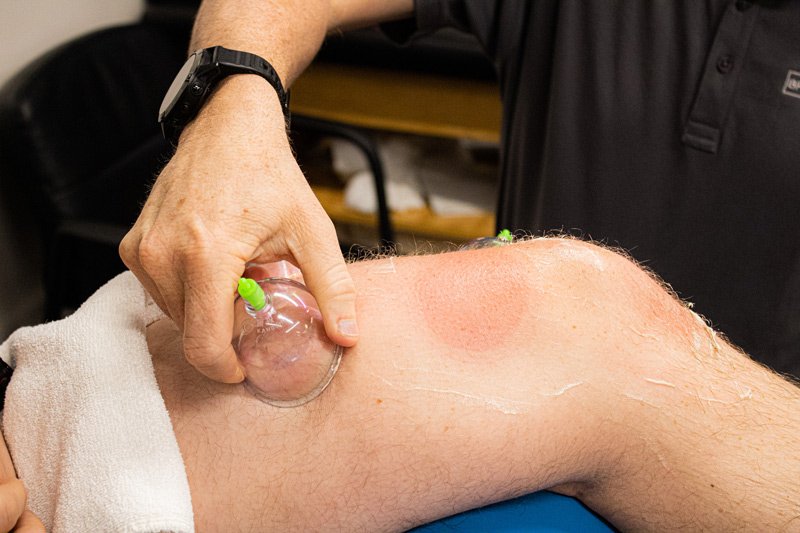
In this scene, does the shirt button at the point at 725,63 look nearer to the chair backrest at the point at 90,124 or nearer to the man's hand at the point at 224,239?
the man's hand at the point at 224,239

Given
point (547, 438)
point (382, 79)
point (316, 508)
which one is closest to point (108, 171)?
point (382, 79)

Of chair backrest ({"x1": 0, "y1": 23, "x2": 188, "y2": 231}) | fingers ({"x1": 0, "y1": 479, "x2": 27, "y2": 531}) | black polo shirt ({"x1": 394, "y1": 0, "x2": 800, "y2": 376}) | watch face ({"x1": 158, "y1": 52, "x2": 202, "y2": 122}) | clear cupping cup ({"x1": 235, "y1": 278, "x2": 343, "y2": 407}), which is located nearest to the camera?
fingers ({"x1": 0, "y1": 479, "x2": 27, "y2": 531})

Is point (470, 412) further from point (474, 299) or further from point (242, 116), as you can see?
point (242, 116)

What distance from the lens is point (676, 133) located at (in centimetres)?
113

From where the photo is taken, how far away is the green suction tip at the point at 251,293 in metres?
0.64

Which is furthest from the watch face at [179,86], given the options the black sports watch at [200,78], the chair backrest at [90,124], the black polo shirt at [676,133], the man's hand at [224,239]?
the chair backrest at [90,124]

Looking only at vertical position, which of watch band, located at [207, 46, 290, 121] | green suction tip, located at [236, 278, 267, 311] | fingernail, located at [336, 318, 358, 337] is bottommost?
fingernail, located at [336, 318, 358, 337]

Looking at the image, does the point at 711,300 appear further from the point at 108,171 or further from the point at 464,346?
the point at 108,171

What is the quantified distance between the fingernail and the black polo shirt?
27.4 inches

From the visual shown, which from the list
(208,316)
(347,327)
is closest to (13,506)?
(208,316)

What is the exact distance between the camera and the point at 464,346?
A: 71 centimetres

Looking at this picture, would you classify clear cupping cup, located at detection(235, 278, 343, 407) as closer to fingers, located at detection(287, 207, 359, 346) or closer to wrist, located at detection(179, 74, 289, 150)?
fingers, located at detection(287, 207, 359, 346)

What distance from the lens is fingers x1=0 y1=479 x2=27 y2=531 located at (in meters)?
0.58

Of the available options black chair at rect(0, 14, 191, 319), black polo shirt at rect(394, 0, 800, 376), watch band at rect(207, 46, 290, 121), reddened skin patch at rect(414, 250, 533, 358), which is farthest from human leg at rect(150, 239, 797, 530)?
black chair at rect(0, 14, 191, 319)
